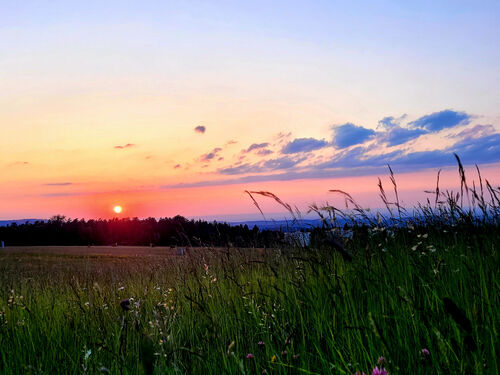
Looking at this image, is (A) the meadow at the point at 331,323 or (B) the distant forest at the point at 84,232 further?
(B) the distant forest at the point at 84,232

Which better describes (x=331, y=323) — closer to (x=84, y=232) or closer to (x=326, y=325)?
(x=326, y=325)

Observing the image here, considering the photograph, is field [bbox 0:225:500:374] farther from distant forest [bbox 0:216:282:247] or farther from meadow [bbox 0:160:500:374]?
distant forest [bbox 0:216:282:247]

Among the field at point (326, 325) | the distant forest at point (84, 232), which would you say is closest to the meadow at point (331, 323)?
the field at point (326, 325)

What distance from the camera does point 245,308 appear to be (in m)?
5.42

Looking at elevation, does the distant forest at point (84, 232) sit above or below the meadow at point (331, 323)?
above

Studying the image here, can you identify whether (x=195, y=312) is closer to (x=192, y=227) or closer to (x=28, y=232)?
(x=192, y=227)

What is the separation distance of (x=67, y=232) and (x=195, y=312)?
35.6 meters

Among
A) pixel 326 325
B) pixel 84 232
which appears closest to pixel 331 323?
pixel 326 325

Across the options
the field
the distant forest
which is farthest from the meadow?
the distant forest

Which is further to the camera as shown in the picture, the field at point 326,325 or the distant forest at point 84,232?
the distant forest at point 84,232

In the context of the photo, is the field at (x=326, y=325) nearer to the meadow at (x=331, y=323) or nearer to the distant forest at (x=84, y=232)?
the meadow at (x=331, y=323)

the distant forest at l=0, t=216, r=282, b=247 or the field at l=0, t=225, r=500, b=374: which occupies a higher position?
the distant forest at l=0, t=216, r=282, b=247

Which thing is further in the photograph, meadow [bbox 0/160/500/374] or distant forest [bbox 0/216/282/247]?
distant forest [bbox 0/216/282/247]

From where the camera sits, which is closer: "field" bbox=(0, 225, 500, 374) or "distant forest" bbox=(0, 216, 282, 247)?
"field" bbox=(0, 225, 500, 374)
